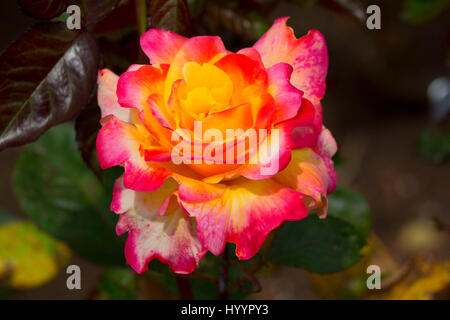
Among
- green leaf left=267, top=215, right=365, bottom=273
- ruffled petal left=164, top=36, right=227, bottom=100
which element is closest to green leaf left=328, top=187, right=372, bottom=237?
green leaf left=267, top=215, right=365, bottom=273

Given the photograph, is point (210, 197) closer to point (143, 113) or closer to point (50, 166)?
point (143, 113)

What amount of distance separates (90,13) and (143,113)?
0.11 meters

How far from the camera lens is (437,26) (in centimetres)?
161

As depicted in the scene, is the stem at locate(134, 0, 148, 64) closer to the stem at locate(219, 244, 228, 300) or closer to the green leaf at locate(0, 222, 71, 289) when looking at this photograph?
the stem at locate(219, 244, 228, 300)

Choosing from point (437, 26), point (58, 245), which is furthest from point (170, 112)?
point (437, 26)

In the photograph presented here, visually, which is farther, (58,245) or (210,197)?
(58,245)

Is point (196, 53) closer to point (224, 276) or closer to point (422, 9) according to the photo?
point (224, 276)

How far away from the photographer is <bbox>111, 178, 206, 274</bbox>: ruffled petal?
32 cm

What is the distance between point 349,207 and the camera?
23.1 inches

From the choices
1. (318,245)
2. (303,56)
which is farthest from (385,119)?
(303,56)

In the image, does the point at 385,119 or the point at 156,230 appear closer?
the point at 156,230

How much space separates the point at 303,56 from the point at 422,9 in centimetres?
39

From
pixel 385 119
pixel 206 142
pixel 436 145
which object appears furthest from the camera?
pixel 385 119

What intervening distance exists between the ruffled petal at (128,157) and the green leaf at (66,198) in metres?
0.28
